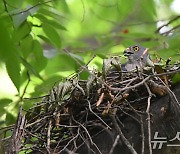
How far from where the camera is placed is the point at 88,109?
119 cm

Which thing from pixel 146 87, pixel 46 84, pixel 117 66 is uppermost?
pixel 46 84

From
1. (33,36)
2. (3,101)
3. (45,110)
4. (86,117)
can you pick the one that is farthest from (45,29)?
(86,117)

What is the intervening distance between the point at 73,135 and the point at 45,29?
0.75 meters

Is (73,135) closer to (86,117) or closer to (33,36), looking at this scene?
(86,117)

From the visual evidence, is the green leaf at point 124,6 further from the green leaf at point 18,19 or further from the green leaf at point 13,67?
the green leaf at point 13,67

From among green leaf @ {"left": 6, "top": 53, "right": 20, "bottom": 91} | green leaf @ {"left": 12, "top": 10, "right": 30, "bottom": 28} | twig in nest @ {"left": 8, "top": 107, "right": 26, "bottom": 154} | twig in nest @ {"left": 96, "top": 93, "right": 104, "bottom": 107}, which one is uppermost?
green leaf @ {"left": 12, "top": 10, "right": 30, "bottom": 28}

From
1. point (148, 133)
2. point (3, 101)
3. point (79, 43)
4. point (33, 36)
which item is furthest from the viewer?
point (79, 43)

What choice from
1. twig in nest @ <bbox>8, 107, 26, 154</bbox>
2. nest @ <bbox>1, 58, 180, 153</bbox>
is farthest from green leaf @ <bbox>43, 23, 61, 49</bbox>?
twig in nest @ <bbox>8, 107, 26, 154</bbox>

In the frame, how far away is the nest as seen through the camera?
1138mm

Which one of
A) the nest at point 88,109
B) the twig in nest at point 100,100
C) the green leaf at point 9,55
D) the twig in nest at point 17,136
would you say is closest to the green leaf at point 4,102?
the green leaf at point 9,55

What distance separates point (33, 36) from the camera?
1882 millimetres

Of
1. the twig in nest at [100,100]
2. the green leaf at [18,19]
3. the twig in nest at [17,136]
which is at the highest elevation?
the green leaf at [18,19]

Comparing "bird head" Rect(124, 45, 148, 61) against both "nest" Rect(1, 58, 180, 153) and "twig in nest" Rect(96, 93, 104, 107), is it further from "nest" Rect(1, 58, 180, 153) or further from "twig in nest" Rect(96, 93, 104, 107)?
"twig in nest" Rect(96, 93, 104, 107)

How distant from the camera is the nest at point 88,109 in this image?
1138mm
